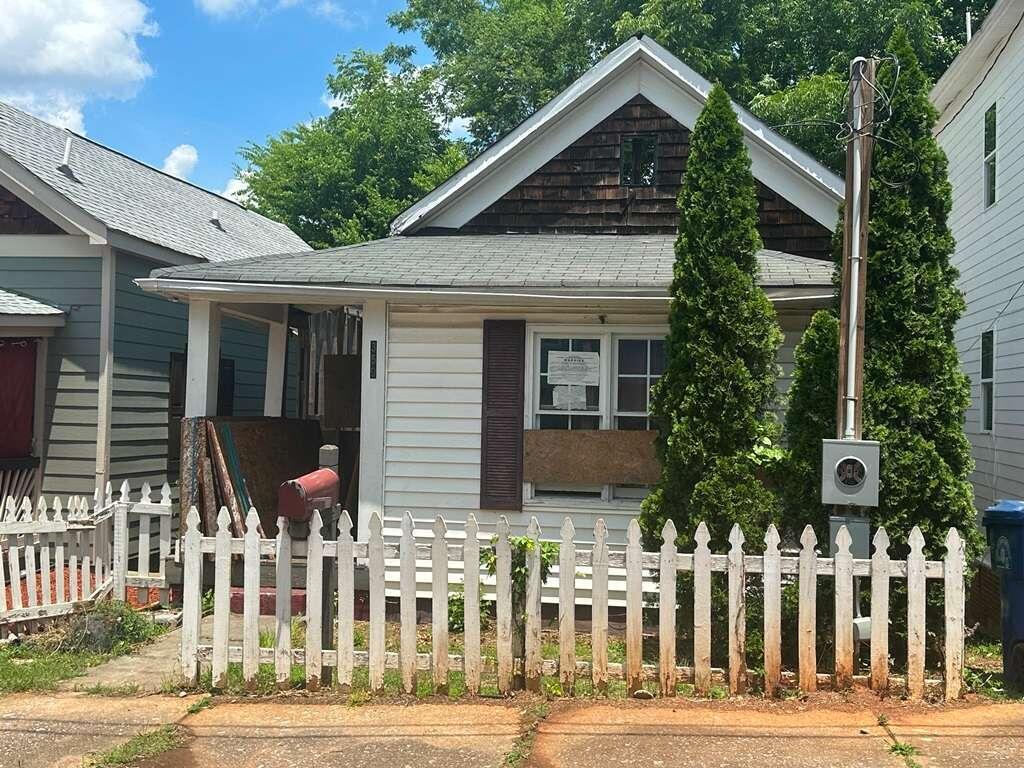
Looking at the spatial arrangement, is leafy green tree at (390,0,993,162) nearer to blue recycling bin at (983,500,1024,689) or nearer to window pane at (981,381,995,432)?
window pane at (981,381,995,432)

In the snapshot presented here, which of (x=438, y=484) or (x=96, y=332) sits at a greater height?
(x=96, y=332)

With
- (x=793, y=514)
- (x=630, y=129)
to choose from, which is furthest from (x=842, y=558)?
(x=630, y=129)

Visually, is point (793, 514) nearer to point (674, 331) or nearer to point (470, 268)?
point (674, 331)

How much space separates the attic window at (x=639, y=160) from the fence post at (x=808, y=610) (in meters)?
5.79

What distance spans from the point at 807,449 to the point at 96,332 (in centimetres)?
798

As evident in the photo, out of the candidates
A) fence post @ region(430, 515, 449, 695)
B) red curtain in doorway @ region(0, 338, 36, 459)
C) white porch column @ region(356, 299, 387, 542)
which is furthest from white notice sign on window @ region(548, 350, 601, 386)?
red curtain in doorway @ region(0, 338, 36, 459)

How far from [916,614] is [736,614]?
1.08 m

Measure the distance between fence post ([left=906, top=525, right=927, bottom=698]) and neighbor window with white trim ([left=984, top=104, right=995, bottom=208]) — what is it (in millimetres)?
7358

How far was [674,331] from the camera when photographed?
6.78 m

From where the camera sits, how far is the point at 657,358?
8211 millimetres

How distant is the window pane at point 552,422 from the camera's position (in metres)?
8.30

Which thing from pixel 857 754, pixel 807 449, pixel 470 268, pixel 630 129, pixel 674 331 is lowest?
pixel 857 754

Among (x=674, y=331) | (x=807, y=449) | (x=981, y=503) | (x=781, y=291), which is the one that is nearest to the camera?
(x=807, y=449)

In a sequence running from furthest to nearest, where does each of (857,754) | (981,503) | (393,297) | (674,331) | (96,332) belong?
(981,503)
(96,332)
(393,297)
(674,331)
(857,754)
